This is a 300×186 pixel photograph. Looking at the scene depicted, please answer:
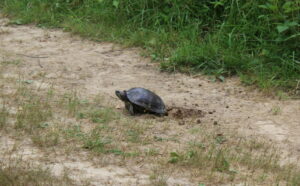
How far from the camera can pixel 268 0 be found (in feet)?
25.8

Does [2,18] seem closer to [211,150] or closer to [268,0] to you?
[268,0]

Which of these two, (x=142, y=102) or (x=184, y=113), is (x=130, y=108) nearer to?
(x=142, y=102)

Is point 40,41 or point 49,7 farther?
point 49,7

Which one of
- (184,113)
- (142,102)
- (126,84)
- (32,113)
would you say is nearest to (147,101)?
(142,102)

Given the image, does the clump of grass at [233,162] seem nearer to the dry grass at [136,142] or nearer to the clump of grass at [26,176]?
the dry grass at [136,142]

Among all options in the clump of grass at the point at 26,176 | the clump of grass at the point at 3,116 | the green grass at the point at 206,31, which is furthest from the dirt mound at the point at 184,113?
the clump of grass at the point at 26,176

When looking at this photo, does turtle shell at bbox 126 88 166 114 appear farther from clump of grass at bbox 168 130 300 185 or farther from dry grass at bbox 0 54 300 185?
clump of grass at bbox 168 130 300 185

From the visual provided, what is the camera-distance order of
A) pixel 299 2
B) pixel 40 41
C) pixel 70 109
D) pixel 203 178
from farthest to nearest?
1. pixel 40 41
2. pixel 299 2
3. pixel 70 109
4. pixel 203 178

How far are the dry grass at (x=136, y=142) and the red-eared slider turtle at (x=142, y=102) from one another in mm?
115

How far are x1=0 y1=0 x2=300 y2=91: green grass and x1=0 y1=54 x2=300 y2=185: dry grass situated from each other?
1.73 m

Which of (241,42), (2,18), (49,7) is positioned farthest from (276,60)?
(2,18)

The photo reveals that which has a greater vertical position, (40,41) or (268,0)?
(268,0)

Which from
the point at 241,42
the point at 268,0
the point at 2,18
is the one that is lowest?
the point at 2,18

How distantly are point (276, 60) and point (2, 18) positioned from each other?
4.91 metres
